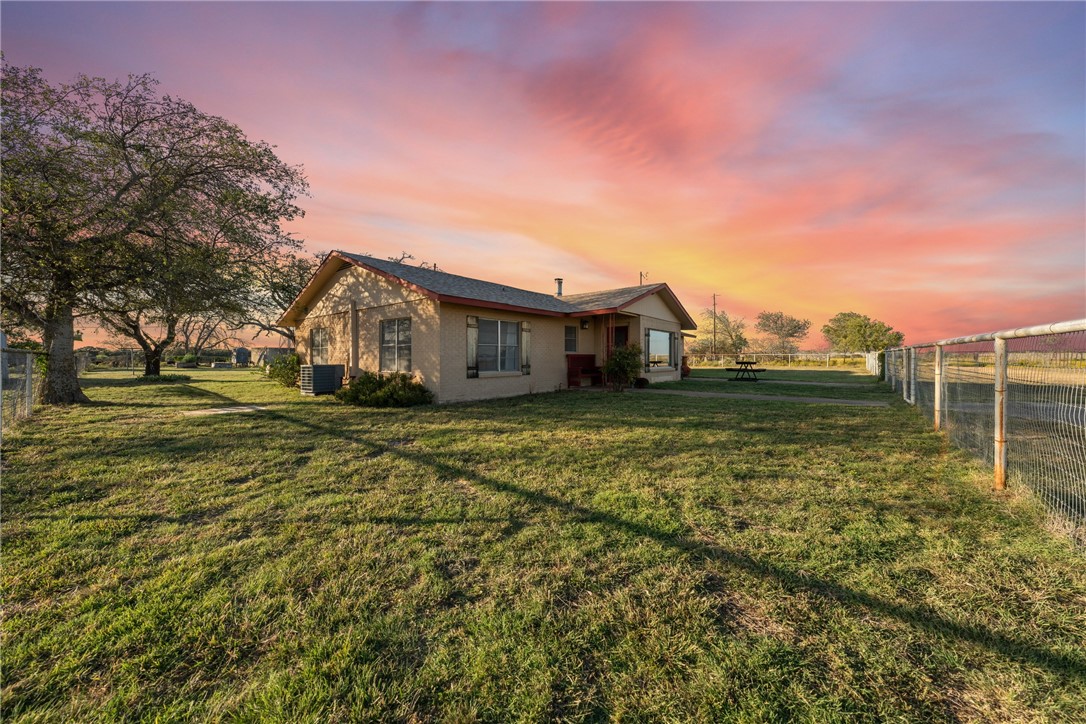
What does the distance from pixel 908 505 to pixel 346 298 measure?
1401 cm

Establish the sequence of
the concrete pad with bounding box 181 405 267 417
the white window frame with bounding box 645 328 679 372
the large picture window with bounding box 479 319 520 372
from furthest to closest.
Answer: the white window frame with bounding box 645 328 679 372 → the large picture window with bounding box 479 319 520 372 → the concrete pad with bounding box 181 405 267 417

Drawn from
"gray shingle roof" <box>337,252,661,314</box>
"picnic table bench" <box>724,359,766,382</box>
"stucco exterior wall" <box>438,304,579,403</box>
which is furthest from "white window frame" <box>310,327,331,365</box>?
"picnic table bench" <box>724,359,766,382</box>

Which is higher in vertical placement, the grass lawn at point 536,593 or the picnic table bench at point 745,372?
the picnic table bench at point 745,372

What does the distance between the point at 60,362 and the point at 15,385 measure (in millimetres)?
4092

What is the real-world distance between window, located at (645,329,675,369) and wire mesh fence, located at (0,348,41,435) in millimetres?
16312

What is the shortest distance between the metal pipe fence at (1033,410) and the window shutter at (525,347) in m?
9.38

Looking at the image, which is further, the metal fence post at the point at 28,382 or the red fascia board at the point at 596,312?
the red fascia board at the point at 596,312

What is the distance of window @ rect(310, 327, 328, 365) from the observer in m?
14.8

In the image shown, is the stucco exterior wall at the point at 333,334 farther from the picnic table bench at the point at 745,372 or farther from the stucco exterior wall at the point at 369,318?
the picnic table bench at the point at 745,372

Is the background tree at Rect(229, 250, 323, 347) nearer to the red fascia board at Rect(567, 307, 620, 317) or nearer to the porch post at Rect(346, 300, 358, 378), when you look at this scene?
the porch post at Rect(346, 300, 358, 378)

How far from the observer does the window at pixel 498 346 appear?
11125 millimetres

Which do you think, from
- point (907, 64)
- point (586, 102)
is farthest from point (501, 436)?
point (907, 64)

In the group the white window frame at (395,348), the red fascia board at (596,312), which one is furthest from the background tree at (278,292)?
the red fascia board at (596,312)

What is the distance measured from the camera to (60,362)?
10805mm
